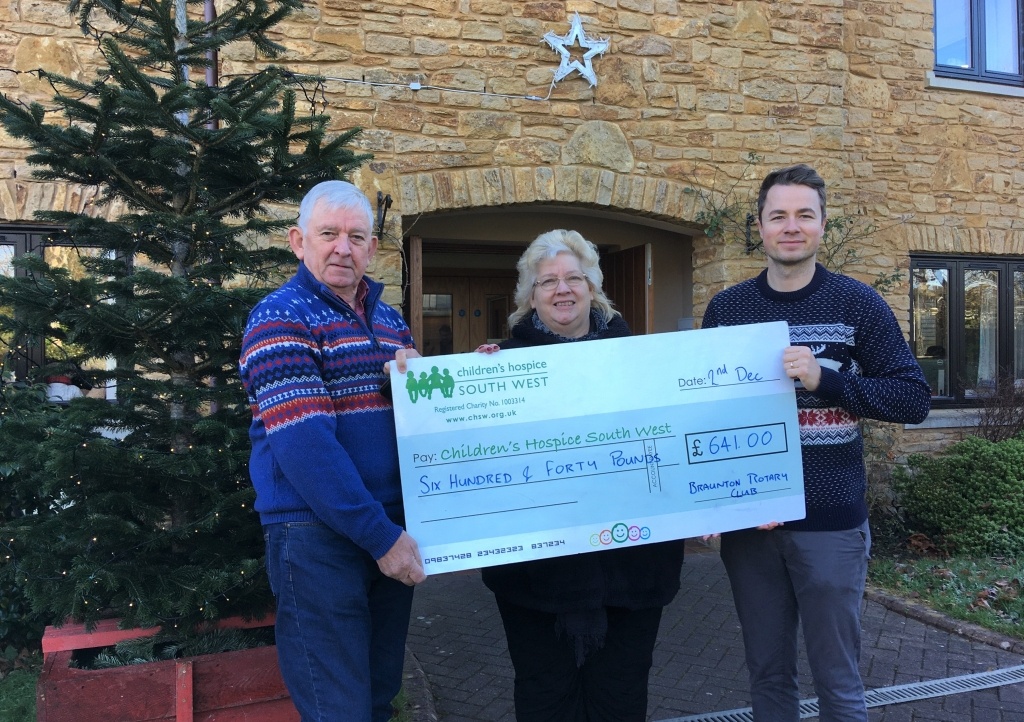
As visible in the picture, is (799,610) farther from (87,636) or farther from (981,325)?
(981,325)

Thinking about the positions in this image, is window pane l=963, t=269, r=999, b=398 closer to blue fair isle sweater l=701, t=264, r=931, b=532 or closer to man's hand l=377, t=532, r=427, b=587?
blue fair isle sweater l=701, t=264, r=931, b=532

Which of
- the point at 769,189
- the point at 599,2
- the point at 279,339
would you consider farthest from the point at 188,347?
the point at 599,2

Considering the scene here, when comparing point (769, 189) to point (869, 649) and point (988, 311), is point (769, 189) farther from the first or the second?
point (988, 311)

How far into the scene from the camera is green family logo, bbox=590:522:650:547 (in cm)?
234

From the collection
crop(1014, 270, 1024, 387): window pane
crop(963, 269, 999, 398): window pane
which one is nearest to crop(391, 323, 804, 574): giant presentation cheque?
crop(963, 269, 999, 398): window pane

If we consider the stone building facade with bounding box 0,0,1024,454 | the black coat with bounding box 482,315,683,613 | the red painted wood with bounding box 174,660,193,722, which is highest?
the stone building facade with bounding box 0,0,1024,454

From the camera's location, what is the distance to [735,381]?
8.04ft

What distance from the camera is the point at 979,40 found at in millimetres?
7832

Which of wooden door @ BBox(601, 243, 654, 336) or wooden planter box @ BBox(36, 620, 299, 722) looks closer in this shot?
wooden planter box @ BBox(36, 620, 299, 722)

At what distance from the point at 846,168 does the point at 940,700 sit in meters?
4.45

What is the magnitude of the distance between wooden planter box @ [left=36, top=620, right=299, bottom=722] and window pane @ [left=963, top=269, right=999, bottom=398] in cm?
780

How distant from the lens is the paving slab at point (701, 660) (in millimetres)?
3562

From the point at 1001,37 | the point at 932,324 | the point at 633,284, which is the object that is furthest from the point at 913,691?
the point at 1001,37

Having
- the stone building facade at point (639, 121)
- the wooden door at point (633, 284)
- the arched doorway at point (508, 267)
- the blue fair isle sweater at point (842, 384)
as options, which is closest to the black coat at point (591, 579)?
the blue fair isle sweater at point (842, 384)
